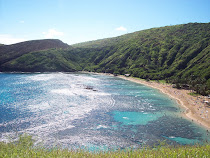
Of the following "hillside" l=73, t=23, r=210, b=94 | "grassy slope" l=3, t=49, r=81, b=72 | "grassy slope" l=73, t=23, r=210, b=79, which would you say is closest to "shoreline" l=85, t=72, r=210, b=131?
"hillside" l=73, t=23, r=210, b=94

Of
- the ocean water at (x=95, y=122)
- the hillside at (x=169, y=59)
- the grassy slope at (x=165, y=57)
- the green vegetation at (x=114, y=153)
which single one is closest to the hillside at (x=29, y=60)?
the hillside at (x=169, y=59)

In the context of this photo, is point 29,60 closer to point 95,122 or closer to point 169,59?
point 169,59

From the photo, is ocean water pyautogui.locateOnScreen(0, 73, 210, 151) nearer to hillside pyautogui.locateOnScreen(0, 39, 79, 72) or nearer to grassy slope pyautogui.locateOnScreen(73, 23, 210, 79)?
grassy slope pyautogui.locateOnScreen(73, 23, 210, 79)

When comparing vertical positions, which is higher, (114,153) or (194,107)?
(114,153)

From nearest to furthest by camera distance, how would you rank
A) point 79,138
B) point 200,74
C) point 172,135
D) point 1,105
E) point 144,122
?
1. point 79,138
2. point 172,135
3. point 144,122
4. point 1,105
5. point 200,74

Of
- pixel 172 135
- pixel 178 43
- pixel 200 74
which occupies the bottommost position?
pixel 172 135

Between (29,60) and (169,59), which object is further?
(29,60)

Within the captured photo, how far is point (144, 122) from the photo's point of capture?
4575 centimetres

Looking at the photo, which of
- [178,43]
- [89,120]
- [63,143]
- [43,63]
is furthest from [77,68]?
[63,143]

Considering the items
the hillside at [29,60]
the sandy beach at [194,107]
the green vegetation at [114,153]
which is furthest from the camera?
the hillside at [29,60]

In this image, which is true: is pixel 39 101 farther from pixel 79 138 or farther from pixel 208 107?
pixel 208 107

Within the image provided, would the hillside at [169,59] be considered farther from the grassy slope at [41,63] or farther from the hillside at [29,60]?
the hillside at [29,60]

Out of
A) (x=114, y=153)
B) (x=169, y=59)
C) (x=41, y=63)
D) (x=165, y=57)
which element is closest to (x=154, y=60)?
(x=165, y=57)

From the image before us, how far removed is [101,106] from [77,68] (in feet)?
438
